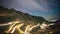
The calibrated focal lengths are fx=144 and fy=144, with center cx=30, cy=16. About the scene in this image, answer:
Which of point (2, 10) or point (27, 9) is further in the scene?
point (27, 9)

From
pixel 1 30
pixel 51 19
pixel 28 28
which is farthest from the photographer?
pixel 51 19

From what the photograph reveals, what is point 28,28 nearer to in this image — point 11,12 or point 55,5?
point 11,12

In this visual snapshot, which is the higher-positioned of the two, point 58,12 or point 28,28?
point 58,12

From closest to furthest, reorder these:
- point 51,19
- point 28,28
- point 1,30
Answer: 1. point 1,30
2. point 28,28
3. point 51,19

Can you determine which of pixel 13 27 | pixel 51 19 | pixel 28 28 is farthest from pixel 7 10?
pixel 51 19

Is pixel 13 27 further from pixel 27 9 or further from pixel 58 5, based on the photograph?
pixel 58 5

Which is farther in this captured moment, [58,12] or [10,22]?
[58,12]

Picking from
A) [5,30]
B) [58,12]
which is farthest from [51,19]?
[5,30]

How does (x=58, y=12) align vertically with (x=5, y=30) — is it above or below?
above

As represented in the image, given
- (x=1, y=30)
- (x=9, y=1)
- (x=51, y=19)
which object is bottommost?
(x=1, y=30)
